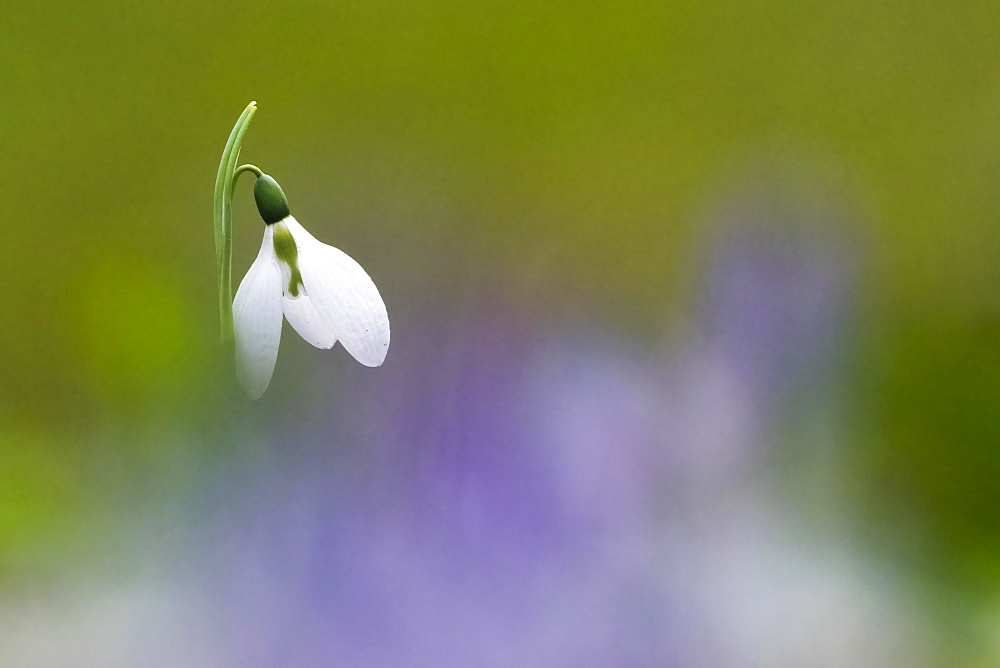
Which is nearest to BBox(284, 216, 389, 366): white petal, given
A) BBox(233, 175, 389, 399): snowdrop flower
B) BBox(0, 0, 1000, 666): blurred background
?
Answer: BBox(233, 175, 389, 399): snowdrop flower

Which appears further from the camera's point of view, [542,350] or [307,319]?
[542,350]

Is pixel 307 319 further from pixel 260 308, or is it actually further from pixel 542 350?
pixel 542 350

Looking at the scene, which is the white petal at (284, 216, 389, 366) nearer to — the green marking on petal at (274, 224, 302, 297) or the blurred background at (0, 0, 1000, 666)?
the green marking on petal at (274, 224, 302, 297)

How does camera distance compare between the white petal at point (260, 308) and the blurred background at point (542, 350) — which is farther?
the blurred background at point (542, 350)

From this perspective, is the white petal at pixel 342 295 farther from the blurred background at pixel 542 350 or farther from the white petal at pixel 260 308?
the blurred background at pixel 542 350

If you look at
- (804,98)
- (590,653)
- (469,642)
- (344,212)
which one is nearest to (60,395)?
(344,212)

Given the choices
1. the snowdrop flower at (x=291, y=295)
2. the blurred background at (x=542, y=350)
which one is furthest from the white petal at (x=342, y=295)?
the blurred background at (x=542, y=350)

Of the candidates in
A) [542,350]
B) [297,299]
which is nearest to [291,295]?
[297,299]

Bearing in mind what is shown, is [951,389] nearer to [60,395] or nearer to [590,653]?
[590,653]
